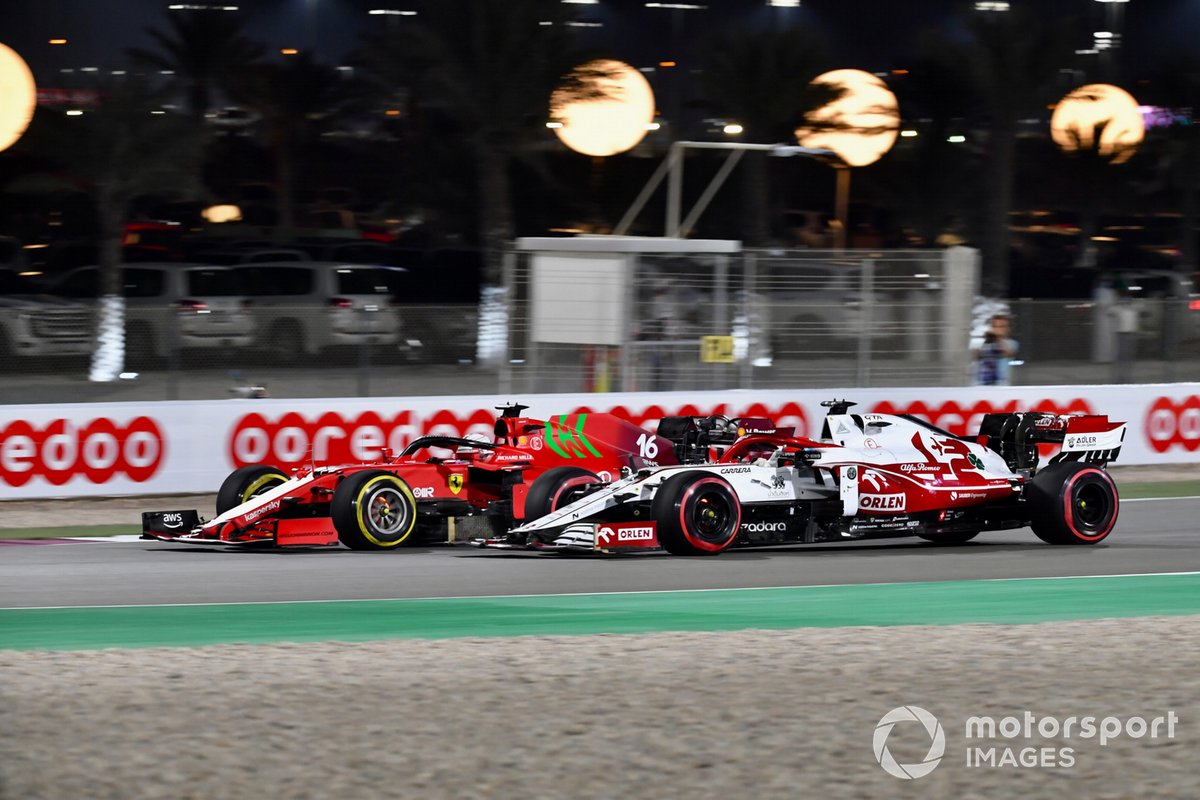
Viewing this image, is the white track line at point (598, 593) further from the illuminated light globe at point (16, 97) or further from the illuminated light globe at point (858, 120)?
the illuminated light globe at point (858, 120)

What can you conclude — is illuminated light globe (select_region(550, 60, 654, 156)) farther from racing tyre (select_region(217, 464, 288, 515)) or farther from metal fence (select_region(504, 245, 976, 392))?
racing tyre (select_region(217, 464, 288, 515))

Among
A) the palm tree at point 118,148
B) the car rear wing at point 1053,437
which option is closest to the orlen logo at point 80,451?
the car rear wing at point 1053,437

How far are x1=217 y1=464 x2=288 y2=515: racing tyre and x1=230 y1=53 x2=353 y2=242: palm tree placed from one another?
14.8m

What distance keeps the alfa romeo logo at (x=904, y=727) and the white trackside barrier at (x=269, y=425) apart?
8.39 meters

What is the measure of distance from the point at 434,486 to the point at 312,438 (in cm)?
414

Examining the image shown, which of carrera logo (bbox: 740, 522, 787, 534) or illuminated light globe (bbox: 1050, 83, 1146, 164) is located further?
illuminated light globe (bbox: 1050, 83, 1146, 164)

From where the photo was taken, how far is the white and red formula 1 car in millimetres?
11945

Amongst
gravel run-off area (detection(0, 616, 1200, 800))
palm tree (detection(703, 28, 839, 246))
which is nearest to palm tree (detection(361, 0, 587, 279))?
palm tree (detection(703, 28, 839, 246))

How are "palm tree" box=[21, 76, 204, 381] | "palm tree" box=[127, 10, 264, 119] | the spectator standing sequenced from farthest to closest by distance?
"palm tree" box=[127, 10, 264, 119], "palm tree" box=[21, 76, 204, 381], the spectator standing

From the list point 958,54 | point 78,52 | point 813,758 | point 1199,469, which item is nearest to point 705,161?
point 958,54

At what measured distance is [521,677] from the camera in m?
7.81

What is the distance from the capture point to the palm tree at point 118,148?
83.2 feet

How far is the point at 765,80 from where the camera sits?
→ 2970 centimetres

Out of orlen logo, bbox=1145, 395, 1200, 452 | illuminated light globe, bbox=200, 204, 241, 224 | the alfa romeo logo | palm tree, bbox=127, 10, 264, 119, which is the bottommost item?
the alfa romeo logo
